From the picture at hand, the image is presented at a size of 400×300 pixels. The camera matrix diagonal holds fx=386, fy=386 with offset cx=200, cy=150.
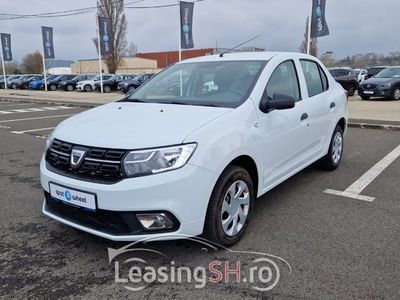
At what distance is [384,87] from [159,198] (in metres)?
16.7

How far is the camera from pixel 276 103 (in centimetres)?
368

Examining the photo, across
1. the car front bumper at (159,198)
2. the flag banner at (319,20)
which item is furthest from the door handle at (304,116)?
the flag banner at (319,20)

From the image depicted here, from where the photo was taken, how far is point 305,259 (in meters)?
3.21

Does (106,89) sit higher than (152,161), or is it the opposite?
(152,161)

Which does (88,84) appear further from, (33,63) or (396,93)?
(33,63)

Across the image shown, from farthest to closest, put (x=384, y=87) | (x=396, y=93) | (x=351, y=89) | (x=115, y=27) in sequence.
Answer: (x=115, y=27)
(x=351, y=89)
(x=396, y=93)
(x=384, y=87)

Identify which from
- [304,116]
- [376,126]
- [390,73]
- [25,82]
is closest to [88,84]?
[25,82]

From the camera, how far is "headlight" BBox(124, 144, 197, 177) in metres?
2.85

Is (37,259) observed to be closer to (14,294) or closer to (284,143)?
(14,294)

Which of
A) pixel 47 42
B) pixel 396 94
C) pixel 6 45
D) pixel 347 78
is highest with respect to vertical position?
pixel 6 45

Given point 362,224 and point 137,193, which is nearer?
point 137,193

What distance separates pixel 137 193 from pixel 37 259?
47.2 inches

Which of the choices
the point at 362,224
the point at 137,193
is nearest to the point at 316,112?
the point at 362,224

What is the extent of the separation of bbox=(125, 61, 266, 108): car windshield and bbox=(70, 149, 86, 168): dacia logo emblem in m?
1.23
